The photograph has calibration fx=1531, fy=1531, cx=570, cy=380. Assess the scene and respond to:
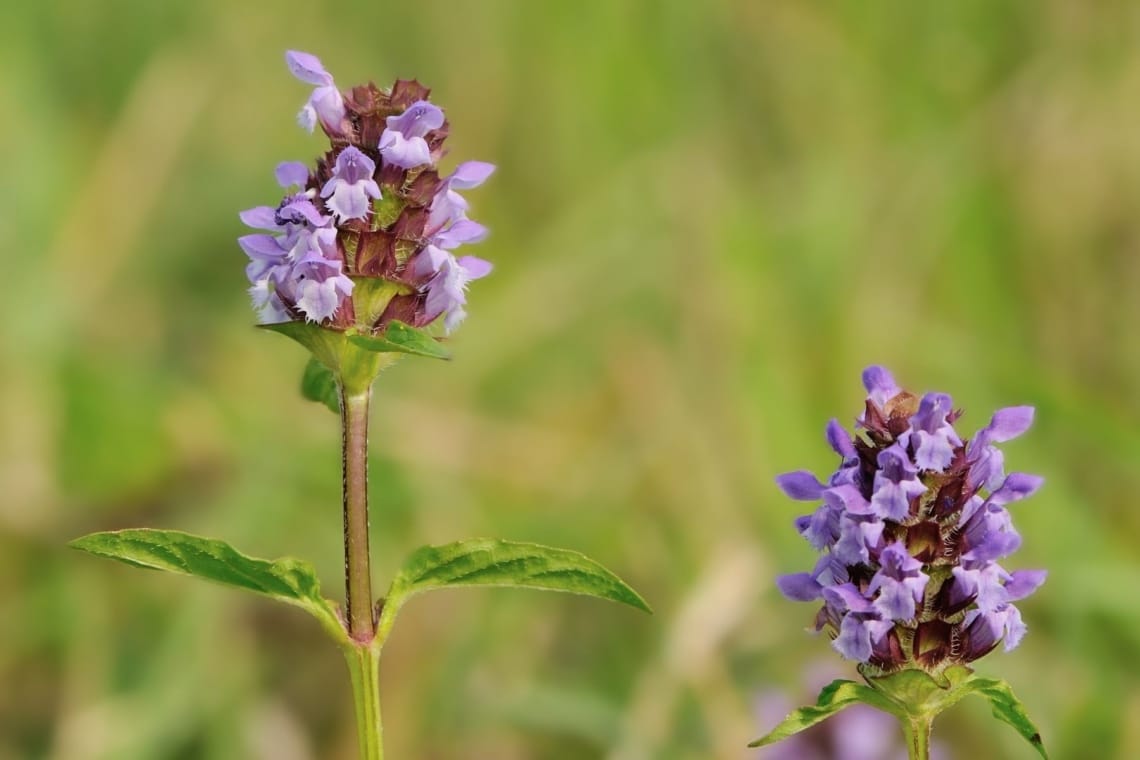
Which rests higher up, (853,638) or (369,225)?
(369,225)

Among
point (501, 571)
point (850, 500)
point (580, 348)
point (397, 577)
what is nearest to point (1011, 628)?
point (850, 500)

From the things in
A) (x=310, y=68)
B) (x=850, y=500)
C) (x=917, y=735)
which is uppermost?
(x=310, y=68)

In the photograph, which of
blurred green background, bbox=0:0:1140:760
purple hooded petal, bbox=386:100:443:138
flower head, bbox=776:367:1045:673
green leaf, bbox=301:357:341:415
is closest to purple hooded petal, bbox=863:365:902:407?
flower head, bbox=776:367:1045:673

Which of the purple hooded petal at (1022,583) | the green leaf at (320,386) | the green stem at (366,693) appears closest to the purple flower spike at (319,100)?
the green leaf at (320,386)

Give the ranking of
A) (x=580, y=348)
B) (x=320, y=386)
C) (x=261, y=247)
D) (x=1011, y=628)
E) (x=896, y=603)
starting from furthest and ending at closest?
(x=580, y=348), (x=320, y=386), (x=261, y=247), (x=1011, y=628), (x=896, y=603)

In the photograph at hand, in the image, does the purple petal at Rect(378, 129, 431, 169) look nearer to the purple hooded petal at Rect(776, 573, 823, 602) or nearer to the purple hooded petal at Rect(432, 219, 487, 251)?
the purple hooded petal at Rect(432, 219, 487, 251)

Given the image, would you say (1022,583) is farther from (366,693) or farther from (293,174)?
(293,174)
